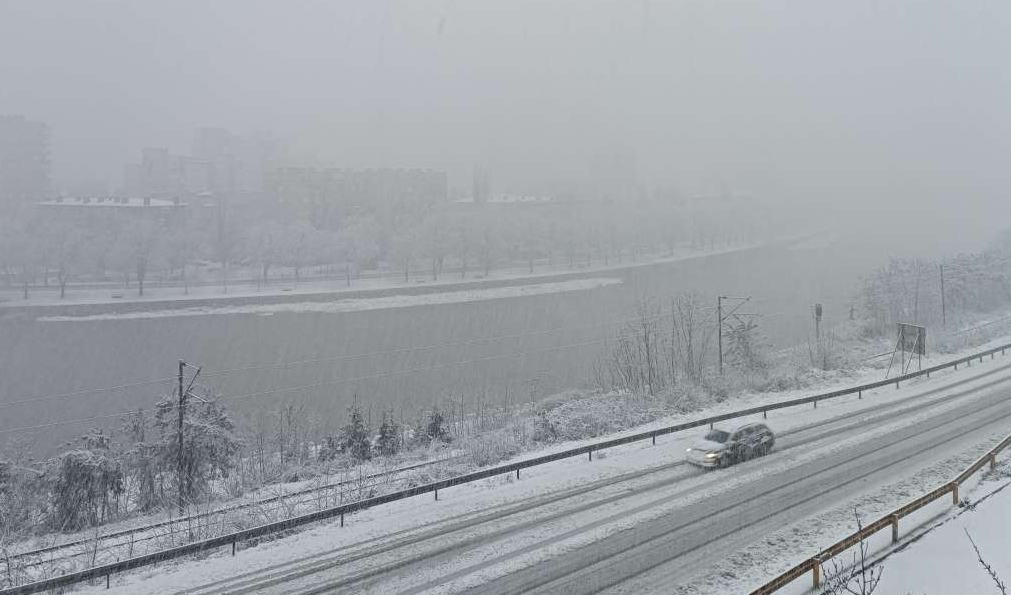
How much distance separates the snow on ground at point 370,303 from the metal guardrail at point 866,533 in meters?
48.3

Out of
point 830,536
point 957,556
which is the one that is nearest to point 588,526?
point 830,536

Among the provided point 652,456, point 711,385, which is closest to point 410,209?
point 711,385

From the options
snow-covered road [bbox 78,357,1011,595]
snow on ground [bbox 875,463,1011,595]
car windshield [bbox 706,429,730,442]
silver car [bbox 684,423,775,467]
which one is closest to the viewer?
snow on ground [bbox 875,463,1011,595]

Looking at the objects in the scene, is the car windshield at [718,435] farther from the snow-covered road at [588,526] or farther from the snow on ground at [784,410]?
the snow on ground at [784,410]

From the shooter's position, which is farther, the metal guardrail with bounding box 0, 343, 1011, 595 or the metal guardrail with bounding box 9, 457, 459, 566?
the metal guardrail with bounding box 9, 457, 459, 566

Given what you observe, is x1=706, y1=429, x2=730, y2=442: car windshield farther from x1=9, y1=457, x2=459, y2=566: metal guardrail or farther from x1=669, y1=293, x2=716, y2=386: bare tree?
x1=669, y1=293, x2=716, y2=386: bare tree

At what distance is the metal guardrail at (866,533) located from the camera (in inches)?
308

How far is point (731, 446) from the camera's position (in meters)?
13.6

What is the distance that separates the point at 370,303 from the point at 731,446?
154ft

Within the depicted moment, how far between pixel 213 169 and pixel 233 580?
352 ft

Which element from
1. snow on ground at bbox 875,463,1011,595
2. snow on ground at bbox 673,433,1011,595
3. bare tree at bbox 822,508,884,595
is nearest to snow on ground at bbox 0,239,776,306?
snow on ground at bbox 673,433,1011,595

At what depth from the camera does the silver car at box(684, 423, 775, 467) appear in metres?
13.4

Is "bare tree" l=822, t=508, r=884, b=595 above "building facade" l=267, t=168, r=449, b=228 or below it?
below

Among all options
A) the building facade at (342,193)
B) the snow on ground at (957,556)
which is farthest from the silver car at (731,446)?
the building facade at (342,193)
